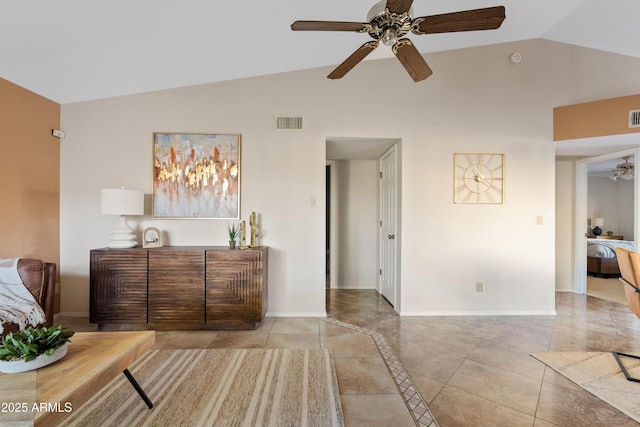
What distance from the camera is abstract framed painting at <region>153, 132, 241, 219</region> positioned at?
3172 millimetres

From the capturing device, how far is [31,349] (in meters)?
1.26

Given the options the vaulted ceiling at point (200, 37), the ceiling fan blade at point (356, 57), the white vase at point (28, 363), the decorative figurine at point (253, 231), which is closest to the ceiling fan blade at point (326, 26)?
the ceiling fan blade at point (356, 57)

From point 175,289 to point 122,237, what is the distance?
2.67 ft

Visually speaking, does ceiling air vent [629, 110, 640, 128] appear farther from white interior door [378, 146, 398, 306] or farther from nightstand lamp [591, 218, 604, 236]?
nightstand lamp [591, 218, 604, 236]

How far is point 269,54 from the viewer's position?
2906 mm

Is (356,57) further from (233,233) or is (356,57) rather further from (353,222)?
(353,222)

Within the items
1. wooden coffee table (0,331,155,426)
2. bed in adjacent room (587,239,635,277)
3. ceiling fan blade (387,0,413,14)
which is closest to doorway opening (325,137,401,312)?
ceiling fan blade (387,0,413,14)

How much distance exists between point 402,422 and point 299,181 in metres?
2.41

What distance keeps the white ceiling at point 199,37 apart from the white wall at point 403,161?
0.19 metres

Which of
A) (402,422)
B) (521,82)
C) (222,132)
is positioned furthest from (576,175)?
(222,132)

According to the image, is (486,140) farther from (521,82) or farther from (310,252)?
(310,252)

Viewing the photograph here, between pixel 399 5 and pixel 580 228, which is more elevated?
pixel 399 5

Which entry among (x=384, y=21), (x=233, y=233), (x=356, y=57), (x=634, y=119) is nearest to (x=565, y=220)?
(x=634, y=119)

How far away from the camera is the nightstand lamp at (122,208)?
273cm
